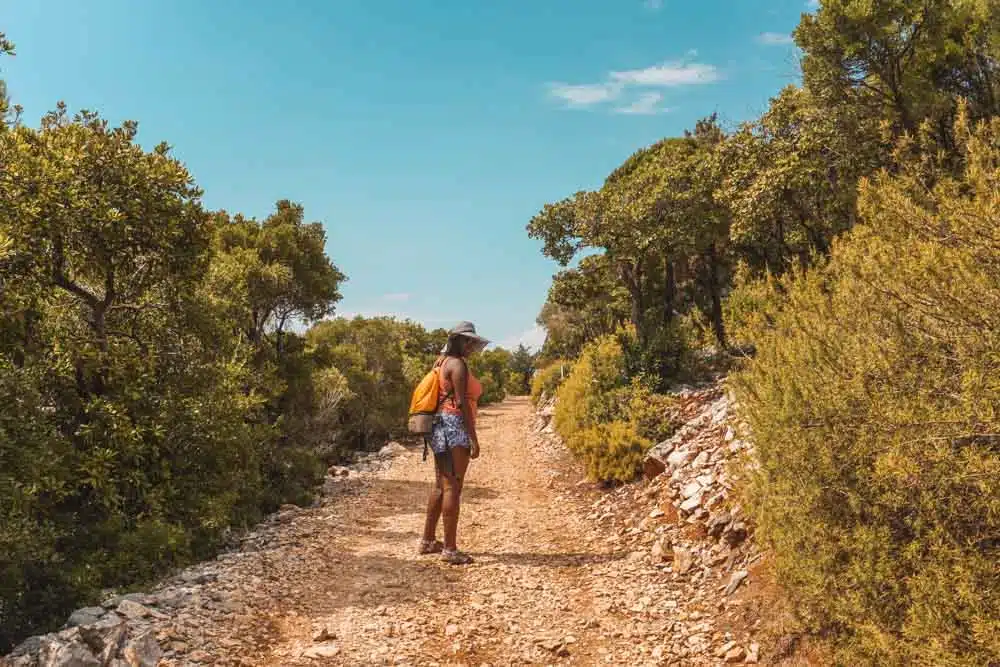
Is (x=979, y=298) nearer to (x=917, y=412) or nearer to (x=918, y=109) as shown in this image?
(x=917, y=412)

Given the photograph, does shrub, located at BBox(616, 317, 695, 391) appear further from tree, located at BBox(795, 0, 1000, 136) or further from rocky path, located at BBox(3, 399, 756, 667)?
tree, located at BBox(795, 0, 1000, 136)

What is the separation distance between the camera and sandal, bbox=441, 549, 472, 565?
23.7 ft

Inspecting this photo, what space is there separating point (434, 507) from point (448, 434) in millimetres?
1034

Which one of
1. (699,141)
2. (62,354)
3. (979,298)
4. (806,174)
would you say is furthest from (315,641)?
(699,141)

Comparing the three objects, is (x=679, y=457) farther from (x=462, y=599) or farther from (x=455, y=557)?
(x=462, y=599)

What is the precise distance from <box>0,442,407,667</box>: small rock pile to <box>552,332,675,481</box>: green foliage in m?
6.13

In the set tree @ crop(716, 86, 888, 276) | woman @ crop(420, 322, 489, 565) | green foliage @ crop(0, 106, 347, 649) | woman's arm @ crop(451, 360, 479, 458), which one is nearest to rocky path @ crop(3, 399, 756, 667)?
woman @ crop(420, 322, 489, 565)

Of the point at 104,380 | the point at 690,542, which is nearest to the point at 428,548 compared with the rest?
the point at 690,542

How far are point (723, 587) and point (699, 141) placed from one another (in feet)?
93.9

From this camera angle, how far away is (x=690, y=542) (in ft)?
23.8

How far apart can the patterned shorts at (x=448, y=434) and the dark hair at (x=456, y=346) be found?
74 centimetres

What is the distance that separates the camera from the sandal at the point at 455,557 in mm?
7227

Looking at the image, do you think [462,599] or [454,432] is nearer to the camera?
[462,599]

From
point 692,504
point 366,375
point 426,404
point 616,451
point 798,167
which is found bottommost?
point 692,504
